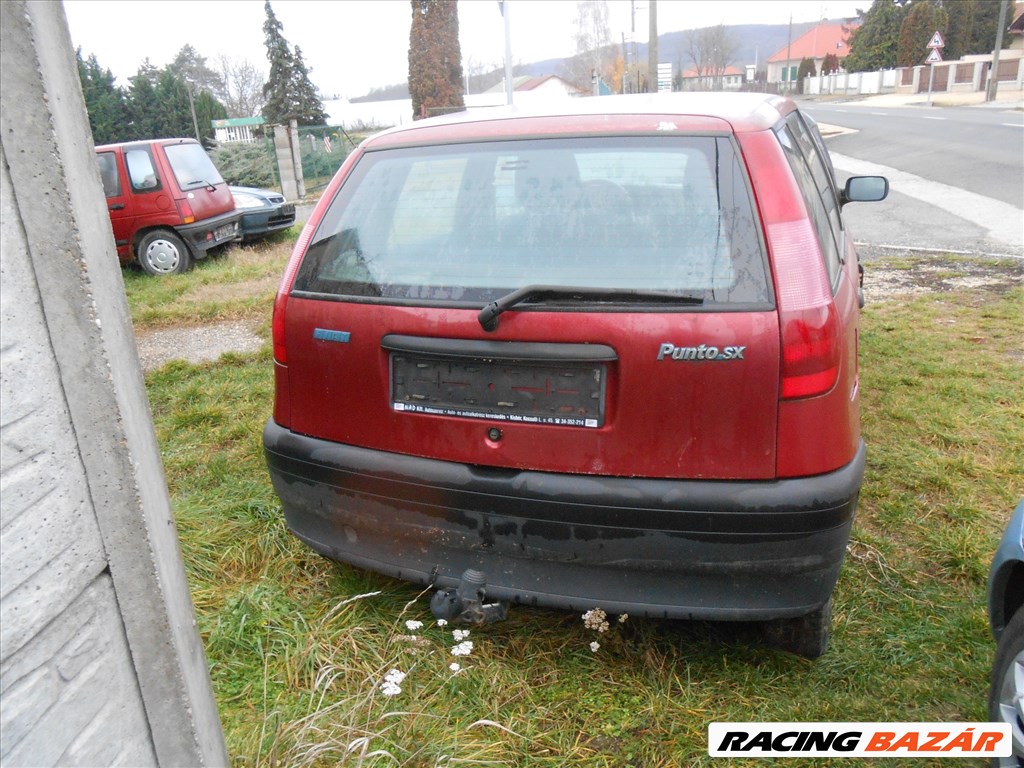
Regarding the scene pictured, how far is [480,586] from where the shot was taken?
8.45 feet

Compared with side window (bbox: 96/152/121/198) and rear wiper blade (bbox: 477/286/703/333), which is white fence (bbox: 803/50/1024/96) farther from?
rear wiper blade (bbox: 477/286/703/333)

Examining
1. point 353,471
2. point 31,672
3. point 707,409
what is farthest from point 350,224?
point 31,672

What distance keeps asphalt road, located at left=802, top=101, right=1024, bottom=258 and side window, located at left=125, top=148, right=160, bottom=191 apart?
358 inches

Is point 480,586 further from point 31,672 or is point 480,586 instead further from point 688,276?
point 31,672

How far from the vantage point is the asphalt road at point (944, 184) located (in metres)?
9.61

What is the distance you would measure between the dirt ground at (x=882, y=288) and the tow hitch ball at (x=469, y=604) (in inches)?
171

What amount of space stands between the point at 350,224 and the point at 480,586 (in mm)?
1307

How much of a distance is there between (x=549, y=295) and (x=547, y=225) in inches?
10.2

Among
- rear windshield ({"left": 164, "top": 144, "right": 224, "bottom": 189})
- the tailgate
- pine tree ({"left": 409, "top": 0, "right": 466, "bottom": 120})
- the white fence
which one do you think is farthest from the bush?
the white fence

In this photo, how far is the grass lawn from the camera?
93.3 inches

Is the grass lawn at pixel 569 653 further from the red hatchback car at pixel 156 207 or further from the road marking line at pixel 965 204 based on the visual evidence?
the red hatchback car at pixel 156 207

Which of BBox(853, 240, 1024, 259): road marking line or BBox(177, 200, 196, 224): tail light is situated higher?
BBox(177, 200, 196, 224): tail light

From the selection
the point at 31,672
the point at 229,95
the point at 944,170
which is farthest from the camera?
the point at 229,95

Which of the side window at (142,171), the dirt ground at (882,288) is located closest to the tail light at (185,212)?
the side window at (142,171)
